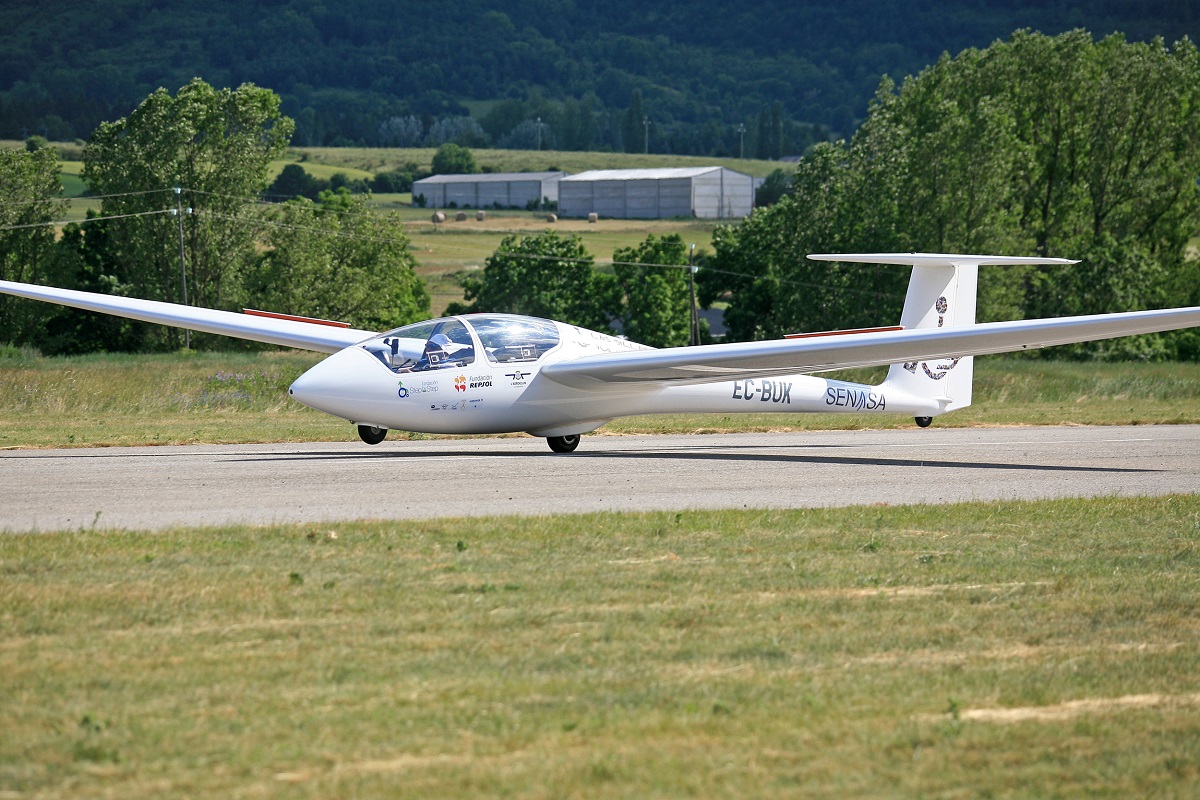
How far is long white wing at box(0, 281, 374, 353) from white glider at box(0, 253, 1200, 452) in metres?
0.03

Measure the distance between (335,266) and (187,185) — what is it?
10383mm

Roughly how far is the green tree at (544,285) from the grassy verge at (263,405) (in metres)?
39.4

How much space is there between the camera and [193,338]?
72812 mm

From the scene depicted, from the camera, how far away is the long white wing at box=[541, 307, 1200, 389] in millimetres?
17766

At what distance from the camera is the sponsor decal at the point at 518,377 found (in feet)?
62.3

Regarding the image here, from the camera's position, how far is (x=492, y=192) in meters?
192

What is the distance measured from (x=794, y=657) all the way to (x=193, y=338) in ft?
227

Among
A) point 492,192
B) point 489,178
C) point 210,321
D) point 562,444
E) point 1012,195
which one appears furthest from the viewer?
point 489,178

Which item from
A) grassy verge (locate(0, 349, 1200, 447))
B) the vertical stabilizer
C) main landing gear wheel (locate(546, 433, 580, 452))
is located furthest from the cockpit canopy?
the vertical stabilizer

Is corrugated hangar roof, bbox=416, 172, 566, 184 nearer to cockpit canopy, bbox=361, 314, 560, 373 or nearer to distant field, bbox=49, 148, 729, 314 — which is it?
distant field, bbox=49, 148, 729, 314

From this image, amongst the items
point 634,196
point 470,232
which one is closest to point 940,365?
point 470,232

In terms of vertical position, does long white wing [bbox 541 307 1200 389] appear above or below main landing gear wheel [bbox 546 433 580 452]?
above

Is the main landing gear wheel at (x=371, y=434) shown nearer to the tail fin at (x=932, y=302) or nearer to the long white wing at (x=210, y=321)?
the long white wing at (x=210, y=321)

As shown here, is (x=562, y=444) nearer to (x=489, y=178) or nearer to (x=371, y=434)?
(x=371, y=434)
